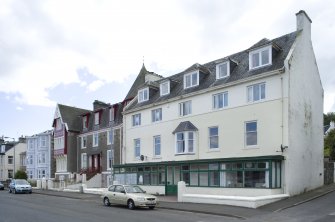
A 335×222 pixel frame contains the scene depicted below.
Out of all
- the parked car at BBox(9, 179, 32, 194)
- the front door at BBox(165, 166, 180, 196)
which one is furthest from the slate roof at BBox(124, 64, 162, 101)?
the front door at BBox(165, 166, 180, 196)

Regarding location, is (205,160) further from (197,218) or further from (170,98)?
(197,218)

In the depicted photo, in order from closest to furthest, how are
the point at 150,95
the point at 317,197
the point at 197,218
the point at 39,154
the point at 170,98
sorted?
the point at 197,218, the point at 317,197, the point at 170,98, the point at 150,95, the point at 39,154

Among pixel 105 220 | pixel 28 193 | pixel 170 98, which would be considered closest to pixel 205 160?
pixel 170 98

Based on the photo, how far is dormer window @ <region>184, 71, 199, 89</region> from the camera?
114 feet

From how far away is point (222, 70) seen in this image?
32.6 m

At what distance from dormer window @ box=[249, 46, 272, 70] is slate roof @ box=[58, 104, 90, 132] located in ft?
107

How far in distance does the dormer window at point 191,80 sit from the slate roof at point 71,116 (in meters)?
24.9

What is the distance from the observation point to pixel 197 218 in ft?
62.5

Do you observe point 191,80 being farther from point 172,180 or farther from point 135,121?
point 172,180

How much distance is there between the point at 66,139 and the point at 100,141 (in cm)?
790

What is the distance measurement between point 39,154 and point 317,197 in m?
48.8

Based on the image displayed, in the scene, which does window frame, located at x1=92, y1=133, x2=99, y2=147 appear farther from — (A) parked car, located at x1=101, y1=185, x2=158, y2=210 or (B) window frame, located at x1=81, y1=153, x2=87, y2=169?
(A) parked car, located at x1=101, y1=185, x2=158, y2=210

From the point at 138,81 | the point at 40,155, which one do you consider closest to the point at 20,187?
the point at 138,81

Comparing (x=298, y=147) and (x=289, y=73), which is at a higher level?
(x=289, y=73)
